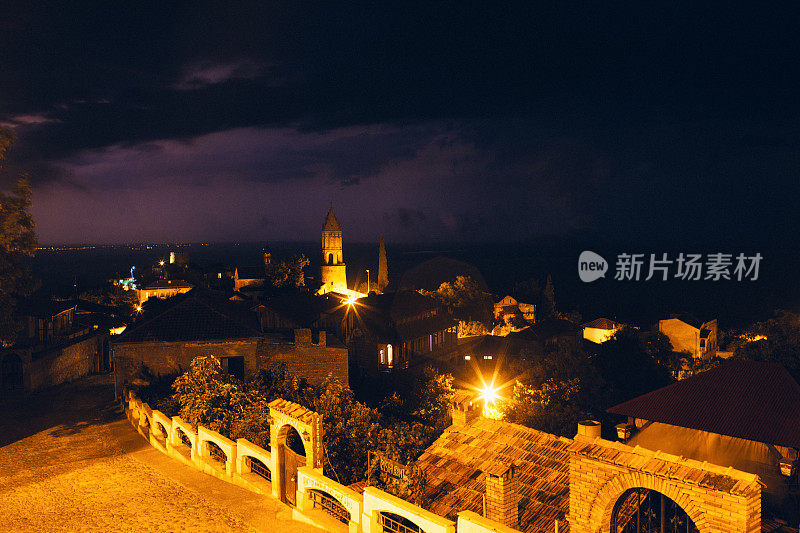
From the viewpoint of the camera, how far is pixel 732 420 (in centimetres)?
1491

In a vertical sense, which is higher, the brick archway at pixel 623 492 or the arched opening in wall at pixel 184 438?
the brick archway at pixel 623 492

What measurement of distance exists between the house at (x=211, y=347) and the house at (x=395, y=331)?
11.5 metres

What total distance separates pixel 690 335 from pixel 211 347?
4523 cm

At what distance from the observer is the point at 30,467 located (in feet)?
43.9

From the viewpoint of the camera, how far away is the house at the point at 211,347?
66.3ft

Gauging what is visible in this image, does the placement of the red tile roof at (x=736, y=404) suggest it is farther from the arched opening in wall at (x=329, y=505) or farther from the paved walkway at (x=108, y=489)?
the paved walkway at (x=108, y=489)

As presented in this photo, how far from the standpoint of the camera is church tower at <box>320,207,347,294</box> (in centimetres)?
7394

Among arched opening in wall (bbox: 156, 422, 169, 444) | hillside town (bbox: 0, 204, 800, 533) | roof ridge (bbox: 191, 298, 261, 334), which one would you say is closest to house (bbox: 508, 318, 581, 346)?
hillside town (bbox: 0, 204, 800, 533)

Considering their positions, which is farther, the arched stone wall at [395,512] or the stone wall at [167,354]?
the stone wall at [167,354]

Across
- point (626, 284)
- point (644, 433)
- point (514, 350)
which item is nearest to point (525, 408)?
point (644, 433)

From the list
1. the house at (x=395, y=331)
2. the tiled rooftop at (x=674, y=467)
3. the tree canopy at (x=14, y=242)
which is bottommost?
the house at (x=395, y=331)

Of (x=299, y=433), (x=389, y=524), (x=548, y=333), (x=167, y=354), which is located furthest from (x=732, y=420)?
(x=548, y=333)

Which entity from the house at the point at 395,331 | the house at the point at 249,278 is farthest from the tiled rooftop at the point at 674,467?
the house at the point at 249,278

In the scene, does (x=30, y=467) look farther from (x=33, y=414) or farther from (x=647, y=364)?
(x=647, y=364)
